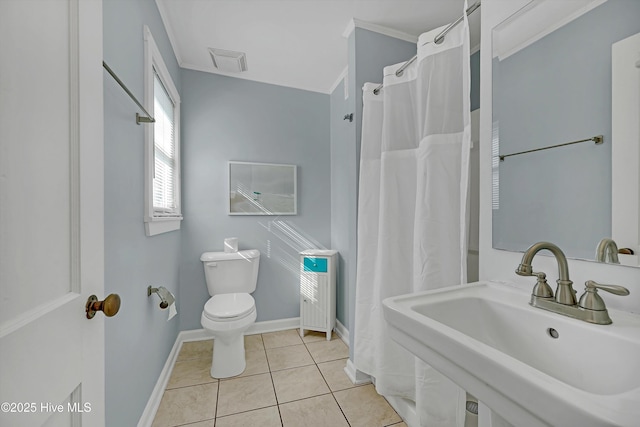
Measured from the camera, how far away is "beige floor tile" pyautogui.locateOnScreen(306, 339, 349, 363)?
2.09 meters

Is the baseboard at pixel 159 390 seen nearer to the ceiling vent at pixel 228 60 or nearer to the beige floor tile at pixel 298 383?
the beige floor tile at pixel 298 383

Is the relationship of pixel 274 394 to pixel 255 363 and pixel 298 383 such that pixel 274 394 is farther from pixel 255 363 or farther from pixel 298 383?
pixel 255 363

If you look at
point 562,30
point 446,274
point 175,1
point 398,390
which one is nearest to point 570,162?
point 562,30

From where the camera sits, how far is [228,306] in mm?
1894

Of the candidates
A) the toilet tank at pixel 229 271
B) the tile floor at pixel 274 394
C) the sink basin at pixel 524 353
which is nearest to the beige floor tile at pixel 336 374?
the tile floor at pixel 274 394

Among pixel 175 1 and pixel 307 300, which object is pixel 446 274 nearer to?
pixel 307 300

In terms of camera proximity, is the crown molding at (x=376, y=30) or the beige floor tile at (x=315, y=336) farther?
the beige floor tile at (x=315, y=336)

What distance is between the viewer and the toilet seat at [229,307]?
1.76m

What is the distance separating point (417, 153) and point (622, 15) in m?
0.76

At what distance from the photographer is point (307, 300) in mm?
2418

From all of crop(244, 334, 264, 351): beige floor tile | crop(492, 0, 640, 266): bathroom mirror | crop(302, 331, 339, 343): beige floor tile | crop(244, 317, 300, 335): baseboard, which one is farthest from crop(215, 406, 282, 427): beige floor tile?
crop(492, 0, 640, 266): bathroom mirror

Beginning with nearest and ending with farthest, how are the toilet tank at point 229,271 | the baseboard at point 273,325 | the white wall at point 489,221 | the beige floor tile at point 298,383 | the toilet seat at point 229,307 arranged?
the white wall at point 489,221 → the beige floor tile at point 298,383 → the toilet seat at point 229,307 → the toilet tank at point 229,271 → the baseboard at point 273,325

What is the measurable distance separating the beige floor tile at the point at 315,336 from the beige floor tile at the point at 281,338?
0.22ft

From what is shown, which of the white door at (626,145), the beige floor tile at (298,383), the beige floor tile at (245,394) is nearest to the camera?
the white door at (626,145)
